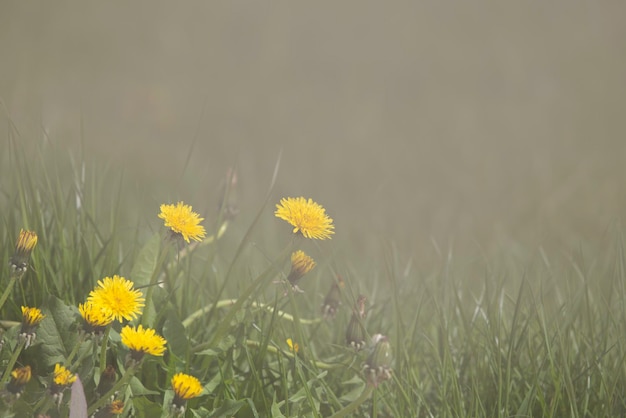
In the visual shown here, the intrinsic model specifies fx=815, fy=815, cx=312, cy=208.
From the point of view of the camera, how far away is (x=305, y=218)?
1443 millimetres

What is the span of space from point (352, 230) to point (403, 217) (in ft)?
1.27

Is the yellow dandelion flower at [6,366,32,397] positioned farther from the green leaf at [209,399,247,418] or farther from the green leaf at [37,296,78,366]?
the green leaf at [209,399,247,418]

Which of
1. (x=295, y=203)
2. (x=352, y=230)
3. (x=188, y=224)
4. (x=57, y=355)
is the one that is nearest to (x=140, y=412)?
(x=57, y=355)

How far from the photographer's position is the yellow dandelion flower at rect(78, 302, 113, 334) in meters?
1.29

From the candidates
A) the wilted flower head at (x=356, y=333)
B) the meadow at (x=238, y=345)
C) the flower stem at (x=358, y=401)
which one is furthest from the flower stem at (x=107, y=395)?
the wilted flower head at (x=356, y=333)

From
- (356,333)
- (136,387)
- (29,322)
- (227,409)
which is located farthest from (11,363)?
(356,333)

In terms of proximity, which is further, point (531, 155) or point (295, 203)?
point (531, 155)

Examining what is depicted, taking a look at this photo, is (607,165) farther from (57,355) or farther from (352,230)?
(57,355)

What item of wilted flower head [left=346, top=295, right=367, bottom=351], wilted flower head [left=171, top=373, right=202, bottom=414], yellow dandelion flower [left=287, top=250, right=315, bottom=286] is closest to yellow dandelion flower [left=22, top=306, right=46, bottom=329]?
wilted flower head [left=171, top=373, right=202, bottom=414]

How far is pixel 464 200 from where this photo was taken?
4258 millimetres

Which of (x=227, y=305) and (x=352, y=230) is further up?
(x=227, y=305)

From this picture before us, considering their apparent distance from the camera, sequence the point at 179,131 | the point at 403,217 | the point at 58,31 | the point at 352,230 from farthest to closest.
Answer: the point at 58,31, the point at 179,131, the point at 403,217, the point at 352,230

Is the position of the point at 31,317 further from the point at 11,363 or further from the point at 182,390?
the point at 182,390

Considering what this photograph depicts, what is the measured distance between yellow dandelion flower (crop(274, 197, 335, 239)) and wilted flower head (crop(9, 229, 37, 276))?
0.41 meters
